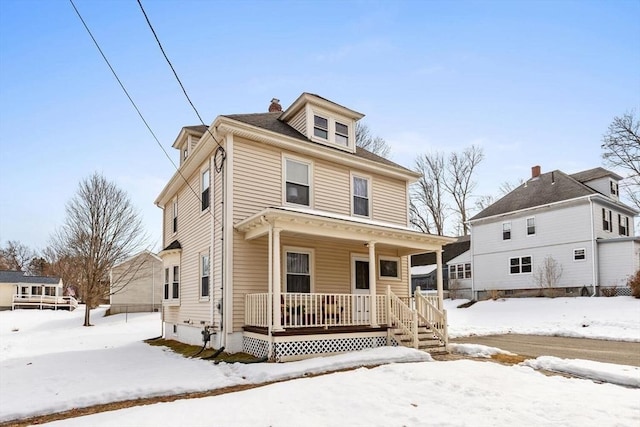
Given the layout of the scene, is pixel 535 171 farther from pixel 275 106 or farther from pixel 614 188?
pixel 275 106

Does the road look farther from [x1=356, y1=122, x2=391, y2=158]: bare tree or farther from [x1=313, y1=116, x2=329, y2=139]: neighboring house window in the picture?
[x1=356, y1=122, x2=391, y2=158]: bare tree

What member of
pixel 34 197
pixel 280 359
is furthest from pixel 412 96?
pixel 34 197

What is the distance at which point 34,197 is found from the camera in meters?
18.6

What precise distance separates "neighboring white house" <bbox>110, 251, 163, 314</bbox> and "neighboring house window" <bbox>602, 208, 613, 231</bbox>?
29.8 metres

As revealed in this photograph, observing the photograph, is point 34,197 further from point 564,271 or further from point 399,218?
point 564,271

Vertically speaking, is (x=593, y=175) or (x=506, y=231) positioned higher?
(x=593, y=175)

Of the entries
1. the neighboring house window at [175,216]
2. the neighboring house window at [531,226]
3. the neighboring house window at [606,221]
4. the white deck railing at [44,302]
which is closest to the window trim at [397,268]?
the neighboring house window at [175,216]

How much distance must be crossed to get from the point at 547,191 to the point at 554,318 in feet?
35.3

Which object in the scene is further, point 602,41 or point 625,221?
point 625,221

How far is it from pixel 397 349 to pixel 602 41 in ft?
35.8

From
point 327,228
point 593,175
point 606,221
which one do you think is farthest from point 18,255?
point 606,221

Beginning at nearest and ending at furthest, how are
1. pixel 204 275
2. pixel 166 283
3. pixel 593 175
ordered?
pixel 204 275, pixel 166 283, pixel 593 175

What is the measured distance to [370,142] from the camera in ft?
112

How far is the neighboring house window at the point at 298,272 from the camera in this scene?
11945 mm
